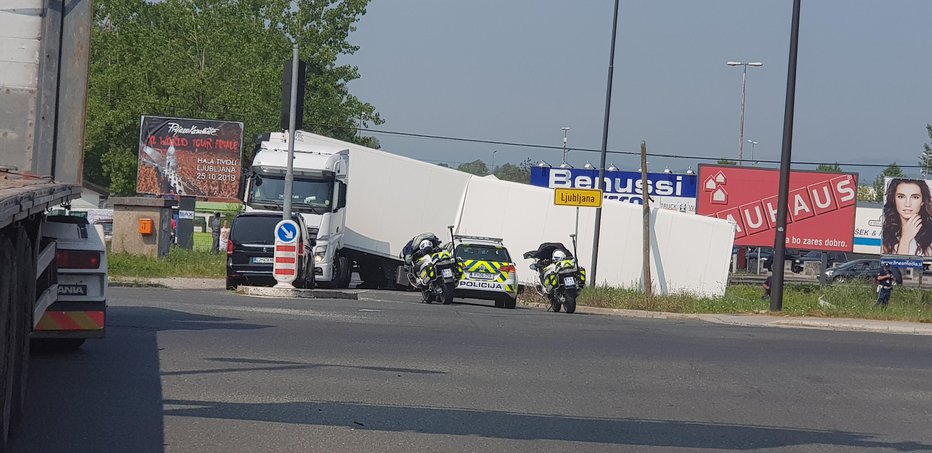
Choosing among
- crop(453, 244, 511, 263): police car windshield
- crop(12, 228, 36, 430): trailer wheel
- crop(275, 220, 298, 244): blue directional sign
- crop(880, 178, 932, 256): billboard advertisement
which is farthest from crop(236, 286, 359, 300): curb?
crop(880, 178, 932, 256): billboard advertisement

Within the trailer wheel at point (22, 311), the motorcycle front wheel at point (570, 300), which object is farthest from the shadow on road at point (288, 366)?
the motorcycle front wheel at point (570, 300)

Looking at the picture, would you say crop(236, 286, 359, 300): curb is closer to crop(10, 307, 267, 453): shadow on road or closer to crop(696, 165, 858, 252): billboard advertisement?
crop(10, 307, 267, 453): shadow on road

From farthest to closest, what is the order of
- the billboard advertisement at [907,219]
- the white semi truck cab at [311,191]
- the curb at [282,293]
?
1. the billboard advertisement at [907,219]
2. the white semi truck cab at [311,191]
3. the curb at [282,293]

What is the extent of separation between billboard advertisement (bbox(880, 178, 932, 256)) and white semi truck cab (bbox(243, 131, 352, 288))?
27.5 metres

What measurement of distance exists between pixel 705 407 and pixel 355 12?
57.0 meters

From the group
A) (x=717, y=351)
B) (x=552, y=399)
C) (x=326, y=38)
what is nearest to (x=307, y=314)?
(x=717, y=351)

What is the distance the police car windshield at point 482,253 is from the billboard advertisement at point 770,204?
22.5 meters

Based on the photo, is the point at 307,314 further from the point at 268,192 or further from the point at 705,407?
the point at 268,192

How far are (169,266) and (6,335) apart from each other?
2533 cm

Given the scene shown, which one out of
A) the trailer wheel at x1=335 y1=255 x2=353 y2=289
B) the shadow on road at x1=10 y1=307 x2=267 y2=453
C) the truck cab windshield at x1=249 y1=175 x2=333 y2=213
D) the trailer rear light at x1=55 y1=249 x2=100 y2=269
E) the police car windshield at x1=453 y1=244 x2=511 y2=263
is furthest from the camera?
the trailer wheel at x1=335 y1=255 x2=353 y2=289

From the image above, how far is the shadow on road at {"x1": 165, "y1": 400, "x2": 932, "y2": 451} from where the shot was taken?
8.70 meters

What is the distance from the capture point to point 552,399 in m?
10.6

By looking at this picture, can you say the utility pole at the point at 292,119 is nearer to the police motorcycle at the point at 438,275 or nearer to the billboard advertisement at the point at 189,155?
the police motorcycle at the point at 438,275

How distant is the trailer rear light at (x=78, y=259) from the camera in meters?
11.0
